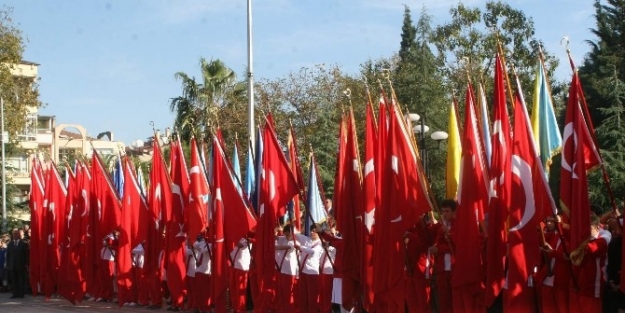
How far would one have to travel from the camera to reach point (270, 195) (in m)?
17.2

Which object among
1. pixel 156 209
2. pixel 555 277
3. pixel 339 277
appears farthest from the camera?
pixel 156 209

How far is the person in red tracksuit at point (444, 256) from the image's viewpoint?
14.0m

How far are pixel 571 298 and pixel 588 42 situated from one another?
25.9m

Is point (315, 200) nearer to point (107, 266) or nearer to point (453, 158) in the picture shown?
point (453, 158)

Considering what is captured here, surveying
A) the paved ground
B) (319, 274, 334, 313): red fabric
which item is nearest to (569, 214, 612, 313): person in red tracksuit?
(319, 274, 334, 313): red fabric

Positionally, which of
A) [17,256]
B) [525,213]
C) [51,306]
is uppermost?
[525,213]

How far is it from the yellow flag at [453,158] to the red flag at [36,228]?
1253 centimetres

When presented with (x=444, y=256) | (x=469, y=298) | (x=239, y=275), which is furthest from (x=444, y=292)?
(x=239, y=275)

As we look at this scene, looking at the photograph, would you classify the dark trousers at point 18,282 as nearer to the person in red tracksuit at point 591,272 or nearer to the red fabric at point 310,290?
the red fabric at point 310,290

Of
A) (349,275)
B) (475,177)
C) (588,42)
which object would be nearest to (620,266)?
(475,177)

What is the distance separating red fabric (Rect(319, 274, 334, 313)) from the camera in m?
17.3

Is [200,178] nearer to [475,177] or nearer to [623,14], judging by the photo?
[475,177]

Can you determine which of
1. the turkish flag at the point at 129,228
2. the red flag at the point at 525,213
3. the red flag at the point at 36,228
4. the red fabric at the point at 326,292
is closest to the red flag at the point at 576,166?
the red flag at the point at 525,213

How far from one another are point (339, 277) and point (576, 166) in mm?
5035
